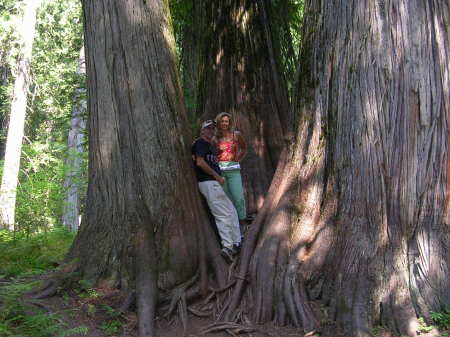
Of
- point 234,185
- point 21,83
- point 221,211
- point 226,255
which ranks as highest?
point 21,83

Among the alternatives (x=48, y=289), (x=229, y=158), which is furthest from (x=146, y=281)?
(x=229, y=158)

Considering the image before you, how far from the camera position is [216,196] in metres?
6.35

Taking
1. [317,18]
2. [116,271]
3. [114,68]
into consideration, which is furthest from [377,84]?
[116,271]

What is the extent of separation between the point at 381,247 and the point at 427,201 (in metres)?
0.71

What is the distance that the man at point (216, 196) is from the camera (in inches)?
247

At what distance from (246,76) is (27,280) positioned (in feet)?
15.4

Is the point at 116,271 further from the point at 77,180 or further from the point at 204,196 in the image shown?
the point at 77,180

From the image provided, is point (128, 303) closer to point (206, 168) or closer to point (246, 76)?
point (206, 168)

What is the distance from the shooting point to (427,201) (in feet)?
17.3

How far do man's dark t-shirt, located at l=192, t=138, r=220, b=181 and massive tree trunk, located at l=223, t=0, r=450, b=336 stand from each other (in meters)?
1.37

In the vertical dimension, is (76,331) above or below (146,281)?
below

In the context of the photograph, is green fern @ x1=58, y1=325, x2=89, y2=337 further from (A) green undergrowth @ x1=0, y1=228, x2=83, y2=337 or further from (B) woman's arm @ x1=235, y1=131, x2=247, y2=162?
(B) woman's arm @ x1=235, y1=131, x2=247, y2=162

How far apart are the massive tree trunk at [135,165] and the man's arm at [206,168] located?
15cm

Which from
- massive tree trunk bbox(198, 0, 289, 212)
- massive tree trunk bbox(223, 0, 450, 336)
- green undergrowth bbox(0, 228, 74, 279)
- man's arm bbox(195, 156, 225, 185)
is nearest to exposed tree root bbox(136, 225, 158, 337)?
massive tree trunk bbox(223, 0, 450, 336)
